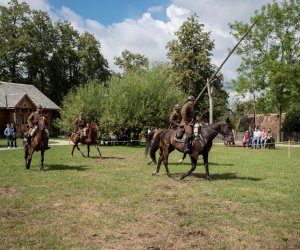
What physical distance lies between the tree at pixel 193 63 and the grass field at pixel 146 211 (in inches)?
1529

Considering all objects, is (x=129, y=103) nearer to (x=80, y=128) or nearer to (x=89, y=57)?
(x=80, y=128)

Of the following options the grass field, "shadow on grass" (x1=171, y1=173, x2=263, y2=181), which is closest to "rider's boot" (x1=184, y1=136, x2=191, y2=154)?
the grass field

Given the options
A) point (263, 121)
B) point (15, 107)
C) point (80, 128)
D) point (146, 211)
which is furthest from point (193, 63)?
point (146, 211)

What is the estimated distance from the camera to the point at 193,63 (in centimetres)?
5431

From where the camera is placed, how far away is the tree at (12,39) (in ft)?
181

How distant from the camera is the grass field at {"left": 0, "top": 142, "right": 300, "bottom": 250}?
689 cm

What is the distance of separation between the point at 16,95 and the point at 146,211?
42379mm

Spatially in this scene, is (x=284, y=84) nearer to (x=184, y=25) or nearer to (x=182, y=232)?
(x=184, y=25)

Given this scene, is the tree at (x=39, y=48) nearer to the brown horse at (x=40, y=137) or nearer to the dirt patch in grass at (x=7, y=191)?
the brown horse at (x=40, y=137)

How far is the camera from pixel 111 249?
6.43 metres

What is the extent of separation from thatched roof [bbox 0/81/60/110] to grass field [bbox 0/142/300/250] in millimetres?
33549

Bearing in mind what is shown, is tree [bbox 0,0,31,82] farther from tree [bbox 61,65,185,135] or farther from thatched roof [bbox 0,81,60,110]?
tree [bbox 61,65,185,135]

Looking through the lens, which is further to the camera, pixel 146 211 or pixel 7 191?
pixel 7 191

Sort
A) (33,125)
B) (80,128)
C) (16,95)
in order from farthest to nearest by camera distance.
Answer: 1. (16,95)
2. (80,128)
3. (33,125)
